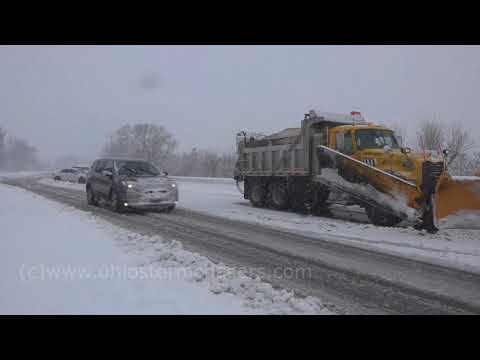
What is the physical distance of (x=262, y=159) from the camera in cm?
1423

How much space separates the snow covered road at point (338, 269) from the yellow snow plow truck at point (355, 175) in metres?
2.13

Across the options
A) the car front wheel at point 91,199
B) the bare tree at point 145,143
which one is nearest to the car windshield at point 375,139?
the car front wheel at point 91,199

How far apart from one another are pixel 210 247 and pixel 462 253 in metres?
4.71

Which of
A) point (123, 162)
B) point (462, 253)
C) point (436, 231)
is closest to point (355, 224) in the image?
point (436, 231)

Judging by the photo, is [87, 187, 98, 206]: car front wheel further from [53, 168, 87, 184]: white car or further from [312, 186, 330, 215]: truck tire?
[53, 168, 87, 184]: white car

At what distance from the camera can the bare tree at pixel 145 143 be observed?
6850 cm

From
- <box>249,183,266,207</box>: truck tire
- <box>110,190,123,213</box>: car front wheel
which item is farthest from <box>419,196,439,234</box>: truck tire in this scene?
<box>110,190,123,213</box>: car front wheel

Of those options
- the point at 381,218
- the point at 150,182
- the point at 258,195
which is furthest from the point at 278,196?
the point at 150,182

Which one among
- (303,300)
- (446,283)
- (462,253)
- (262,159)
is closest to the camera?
(303,300)

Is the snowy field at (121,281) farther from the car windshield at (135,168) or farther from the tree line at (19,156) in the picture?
the tree line at (19,156)

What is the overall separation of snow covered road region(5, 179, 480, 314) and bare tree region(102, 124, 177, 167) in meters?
58.8

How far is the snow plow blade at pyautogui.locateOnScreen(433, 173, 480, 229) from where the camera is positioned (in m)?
8.21

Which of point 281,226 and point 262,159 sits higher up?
point 262,159
